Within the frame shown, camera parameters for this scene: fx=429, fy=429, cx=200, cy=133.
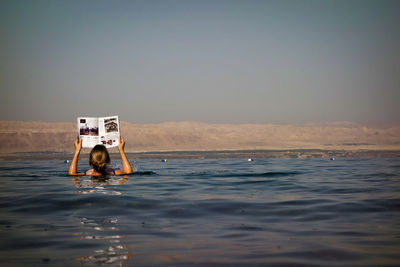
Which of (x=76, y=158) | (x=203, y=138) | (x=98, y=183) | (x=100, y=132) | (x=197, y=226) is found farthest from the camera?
(x=203, y=138)

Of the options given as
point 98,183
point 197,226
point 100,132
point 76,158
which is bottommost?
point 197,226

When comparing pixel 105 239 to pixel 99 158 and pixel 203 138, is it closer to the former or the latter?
pixel 99 158

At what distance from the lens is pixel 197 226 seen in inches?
221

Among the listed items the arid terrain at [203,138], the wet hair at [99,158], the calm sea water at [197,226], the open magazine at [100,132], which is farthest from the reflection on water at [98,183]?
the arid terrain at [203,138]

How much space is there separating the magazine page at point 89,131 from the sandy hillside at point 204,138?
38877mm

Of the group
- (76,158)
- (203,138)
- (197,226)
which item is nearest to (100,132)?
(76,158)

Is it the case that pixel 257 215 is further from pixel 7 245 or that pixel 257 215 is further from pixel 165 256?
pixel 7 245

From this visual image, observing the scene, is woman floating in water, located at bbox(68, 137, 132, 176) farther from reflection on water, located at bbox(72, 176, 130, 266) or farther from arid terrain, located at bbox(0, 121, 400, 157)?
arid terrain, located at bbox(0, 121, 400, 157)

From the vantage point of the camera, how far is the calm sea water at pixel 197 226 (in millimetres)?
4090

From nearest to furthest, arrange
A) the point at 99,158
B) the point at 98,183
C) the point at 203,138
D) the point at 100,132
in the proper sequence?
1. the point at 98,183
2. the point at 99,158
3. the point at 100,132
4. the point at 203,138

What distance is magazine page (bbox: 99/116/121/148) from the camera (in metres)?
10.4

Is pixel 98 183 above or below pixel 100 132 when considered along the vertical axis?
below

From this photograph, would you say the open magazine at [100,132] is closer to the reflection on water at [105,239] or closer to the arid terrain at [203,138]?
the reflection on water at [105,239]

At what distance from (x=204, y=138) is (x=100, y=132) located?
66.3m
